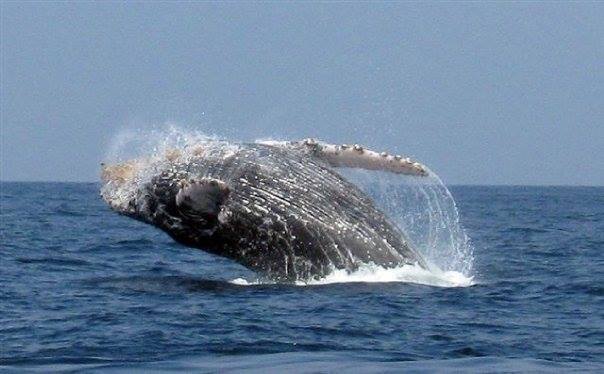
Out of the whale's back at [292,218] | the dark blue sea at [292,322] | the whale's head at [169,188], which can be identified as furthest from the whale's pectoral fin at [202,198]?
the dark blue sea at [292,322]

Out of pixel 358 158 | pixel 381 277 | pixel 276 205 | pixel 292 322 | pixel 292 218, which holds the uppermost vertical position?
pixel 358 158

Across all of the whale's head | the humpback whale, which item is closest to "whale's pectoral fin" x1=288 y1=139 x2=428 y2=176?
the humpback whale

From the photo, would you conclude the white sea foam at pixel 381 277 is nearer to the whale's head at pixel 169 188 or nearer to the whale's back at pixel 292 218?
the whale's back at pixel 292 218

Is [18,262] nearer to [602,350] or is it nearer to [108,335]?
[108,335]

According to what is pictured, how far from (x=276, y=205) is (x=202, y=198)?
77cm

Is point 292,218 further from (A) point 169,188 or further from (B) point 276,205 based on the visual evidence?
(A) point 169,188

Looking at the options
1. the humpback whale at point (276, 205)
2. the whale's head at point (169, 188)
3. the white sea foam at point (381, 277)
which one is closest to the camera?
the whale's head at point (169, 188)

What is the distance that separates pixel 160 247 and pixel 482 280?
29.6 feet

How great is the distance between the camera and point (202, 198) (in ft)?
39.7

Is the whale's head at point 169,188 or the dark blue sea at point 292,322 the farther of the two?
the whale's head at point 169,188

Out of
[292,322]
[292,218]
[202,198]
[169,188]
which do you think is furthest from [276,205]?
[292,322]

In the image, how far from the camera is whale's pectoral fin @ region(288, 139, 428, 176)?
12516 mm

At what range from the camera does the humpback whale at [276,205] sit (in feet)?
40.9

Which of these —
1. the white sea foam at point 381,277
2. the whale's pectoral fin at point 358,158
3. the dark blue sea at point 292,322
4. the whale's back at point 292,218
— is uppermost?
the whale's pectoral fin at point 358,158
